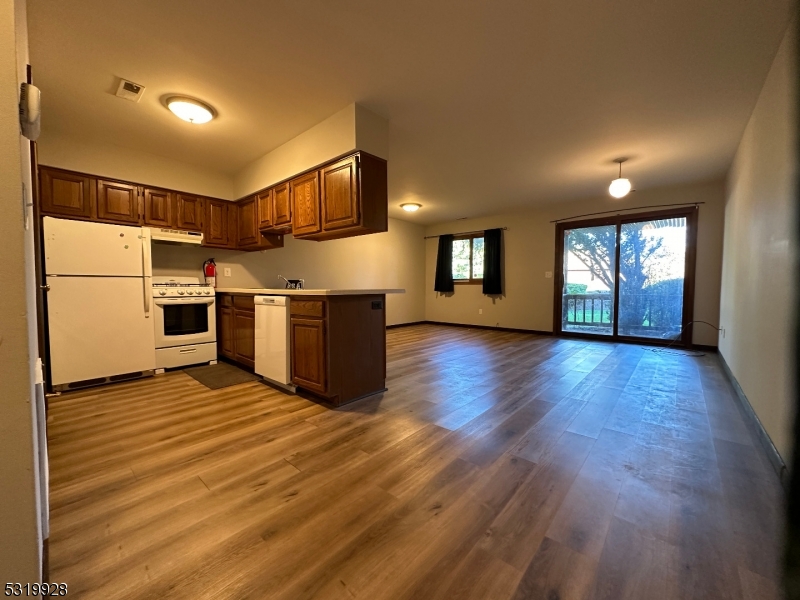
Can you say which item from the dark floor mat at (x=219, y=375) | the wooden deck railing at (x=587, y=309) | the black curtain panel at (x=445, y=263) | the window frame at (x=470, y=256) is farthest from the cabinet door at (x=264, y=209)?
the wooden deck railing at (x=587, y=309)

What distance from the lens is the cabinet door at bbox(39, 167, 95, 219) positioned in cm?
300

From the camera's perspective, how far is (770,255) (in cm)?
200

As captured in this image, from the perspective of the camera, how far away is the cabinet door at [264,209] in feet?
12.2

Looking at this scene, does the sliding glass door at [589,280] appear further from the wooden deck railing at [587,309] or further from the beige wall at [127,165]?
the beige wall at [127,165]

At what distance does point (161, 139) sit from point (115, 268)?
4.68 feet

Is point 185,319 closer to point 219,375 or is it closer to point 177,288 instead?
point 177,288

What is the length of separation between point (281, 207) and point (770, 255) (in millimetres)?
4133

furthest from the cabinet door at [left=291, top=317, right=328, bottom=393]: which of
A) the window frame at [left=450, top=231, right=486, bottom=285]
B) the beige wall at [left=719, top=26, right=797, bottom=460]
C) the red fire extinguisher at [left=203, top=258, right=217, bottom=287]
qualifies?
the window frame at [left=450, top=231, right=486, bottom=285]

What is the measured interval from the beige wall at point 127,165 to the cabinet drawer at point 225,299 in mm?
1372

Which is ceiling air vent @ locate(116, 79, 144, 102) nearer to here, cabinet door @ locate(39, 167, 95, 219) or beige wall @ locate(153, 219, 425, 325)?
cabinet door @ locate(39, 167, 95, 219)

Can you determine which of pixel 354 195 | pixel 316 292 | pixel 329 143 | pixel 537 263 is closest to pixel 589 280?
pixel 537 263

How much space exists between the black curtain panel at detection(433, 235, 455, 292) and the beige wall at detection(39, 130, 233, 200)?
469 cm

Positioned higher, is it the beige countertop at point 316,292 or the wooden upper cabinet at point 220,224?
the wooden upper cabinet at point 220,224

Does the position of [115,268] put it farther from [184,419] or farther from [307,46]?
[307,46]
